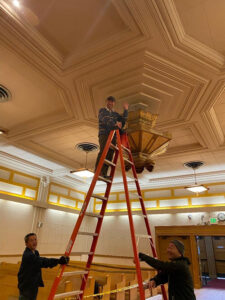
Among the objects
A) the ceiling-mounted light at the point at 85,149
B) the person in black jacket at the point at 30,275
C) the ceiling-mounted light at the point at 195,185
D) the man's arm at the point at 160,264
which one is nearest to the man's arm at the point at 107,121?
the man's arm at the point at 160,264

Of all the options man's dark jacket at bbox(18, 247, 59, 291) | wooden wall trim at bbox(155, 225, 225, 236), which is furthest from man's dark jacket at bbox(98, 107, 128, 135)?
wooden wall trim at bbox(155, 225, 225, 236)

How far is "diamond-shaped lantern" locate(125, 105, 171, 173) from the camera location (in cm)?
386

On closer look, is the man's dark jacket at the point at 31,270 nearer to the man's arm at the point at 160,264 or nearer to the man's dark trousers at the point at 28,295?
the man's dark trousers at the point at 28,295

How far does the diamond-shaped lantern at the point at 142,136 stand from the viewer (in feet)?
12.7

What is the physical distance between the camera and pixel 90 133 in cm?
546

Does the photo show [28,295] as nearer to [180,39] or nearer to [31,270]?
[31,270]

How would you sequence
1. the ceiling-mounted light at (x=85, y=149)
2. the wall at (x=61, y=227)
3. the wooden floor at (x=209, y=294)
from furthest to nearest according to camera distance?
1. the wall at (x=61, y=227)
2. the ceiling-mounted light at (x=85, y=149)
3. the wooden floor at (x=209, y=294)

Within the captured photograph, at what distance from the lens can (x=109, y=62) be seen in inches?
129

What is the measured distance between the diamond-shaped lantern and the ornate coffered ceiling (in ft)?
0.87

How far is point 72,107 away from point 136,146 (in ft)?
4.69

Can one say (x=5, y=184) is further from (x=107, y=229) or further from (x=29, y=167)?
(x=107, y=229)

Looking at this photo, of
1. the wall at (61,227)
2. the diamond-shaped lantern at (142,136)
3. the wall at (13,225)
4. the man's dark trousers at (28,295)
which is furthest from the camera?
the wall at (61,227)

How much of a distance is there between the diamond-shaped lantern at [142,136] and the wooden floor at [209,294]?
4.01 meters

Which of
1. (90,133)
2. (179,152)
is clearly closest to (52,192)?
(90,133)
